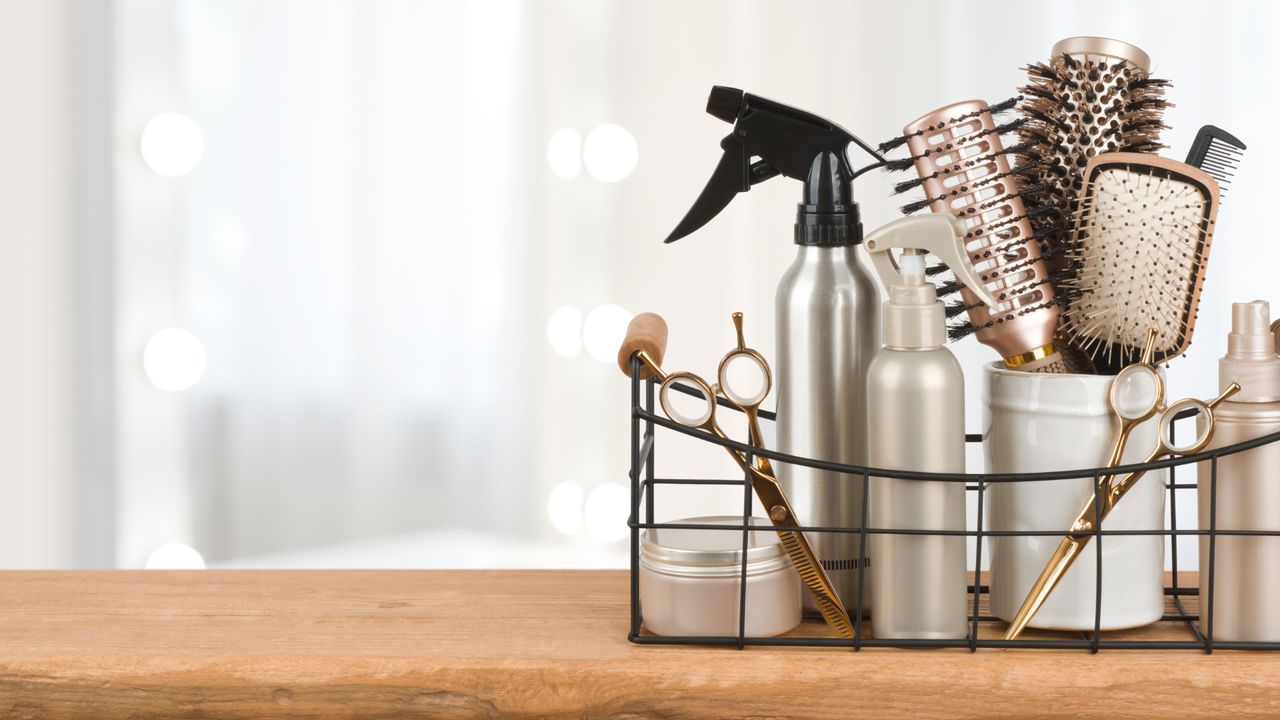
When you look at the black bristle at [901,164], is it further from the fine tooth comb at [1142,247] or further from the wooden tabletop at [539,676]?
the wooden tabletop at [539,676]

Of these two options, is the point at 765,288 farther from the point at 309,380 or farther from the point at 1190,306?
the point at 1190,306

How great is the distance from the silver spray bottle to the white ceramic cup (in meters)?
0.02

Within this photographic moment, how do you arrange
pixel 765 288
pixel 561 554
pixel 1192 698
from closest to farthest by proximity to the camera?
pixel 1192 698 < pixel 765 288 < pixel 561 554

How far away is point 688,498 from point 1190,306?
96 cm

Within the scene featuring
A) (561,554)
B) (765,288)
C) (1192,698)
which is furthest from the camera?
(561,554)

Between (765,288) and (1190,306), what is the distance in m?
0.87

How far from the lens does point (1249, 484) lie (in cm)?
42

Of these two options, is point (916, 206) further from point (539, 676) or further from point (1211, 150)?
point (539, 676)

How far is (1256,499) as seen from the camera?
0.42m

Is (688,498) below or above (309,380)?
below

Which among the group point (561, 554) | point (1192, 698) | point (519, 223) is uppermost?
point (519, 223)

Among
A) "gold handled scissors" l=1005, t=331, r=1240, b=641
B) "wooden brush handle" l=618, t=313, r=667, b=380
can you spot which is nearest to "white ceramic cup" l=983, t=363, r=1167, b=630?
"gold handled scissors" l=1005, t=331, r=1240, b=641

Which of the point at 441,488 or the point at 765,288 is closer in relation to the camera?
the point at 765,288

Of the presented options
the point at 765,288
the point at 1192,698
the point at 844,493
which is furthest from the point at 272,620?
the point at 765,288
